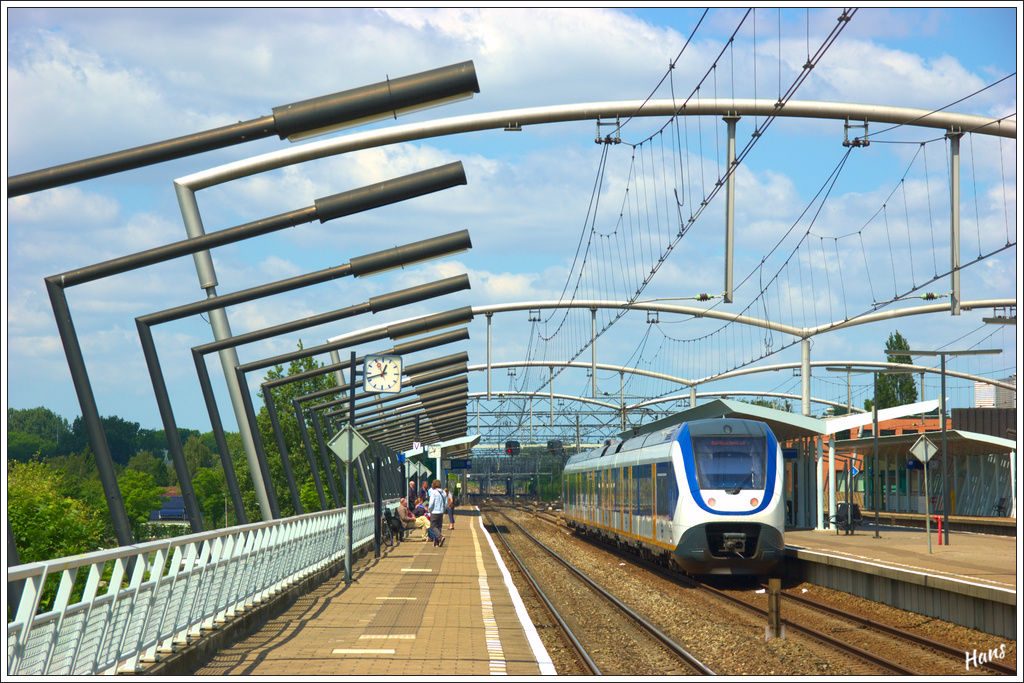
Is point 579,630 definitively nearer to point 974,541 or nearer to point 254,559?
point 254,559

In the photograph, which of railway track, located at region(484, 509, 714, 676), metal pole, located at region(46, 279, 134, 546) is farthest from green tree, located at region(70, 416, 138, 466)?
metal pole, located at region(46, 279, 134, 546)

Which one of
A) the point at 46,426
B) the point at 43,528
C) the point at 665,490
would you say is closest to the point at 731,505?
the point at 665,490

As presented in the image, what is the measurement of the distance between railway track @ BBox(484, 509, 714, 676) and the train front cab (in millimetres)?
2067

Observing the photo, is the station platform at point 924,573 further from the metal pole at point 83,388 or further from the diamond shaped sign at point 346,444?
the metal pole at point 83,388

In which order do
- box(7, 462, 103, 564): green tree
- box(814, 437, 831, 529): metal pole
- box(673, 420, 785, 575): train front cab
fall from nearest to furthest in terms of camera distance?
box(673, 420, 785, 575): train front cab
box(814, 437, 831, 529): metal pole
box(7, 462, 103, 564): green tree

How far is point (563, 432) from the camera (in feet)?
291

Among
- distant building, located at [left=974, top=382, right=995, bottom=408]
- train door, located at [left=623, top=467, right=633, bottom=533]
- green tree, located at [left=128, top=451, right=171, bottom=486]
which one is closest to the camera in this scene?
train door, located at [left=623, top=467, right=633, bottom=533]

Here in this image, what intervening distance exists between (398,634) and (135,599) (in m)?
4.05

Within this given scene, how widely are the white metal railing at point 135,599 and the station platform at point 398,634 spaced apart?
49 centimetres

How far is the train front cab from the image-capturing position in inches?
789

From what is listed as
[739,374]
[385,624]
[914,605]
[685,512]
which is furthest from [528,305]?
[385,624]

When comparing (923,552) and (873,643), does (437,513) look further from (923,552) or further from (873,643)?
(873,643)

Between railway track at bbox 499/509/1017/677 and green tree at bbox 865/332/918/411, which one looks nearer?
railway track at bbox 499/509/1017/677

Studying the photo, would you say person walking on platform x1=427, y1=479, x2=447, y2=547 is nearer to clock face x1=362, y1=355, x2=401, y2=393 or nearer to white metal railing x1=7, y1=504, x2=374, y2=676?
clock face x1=362, y1=355, x2=401, y2=393
